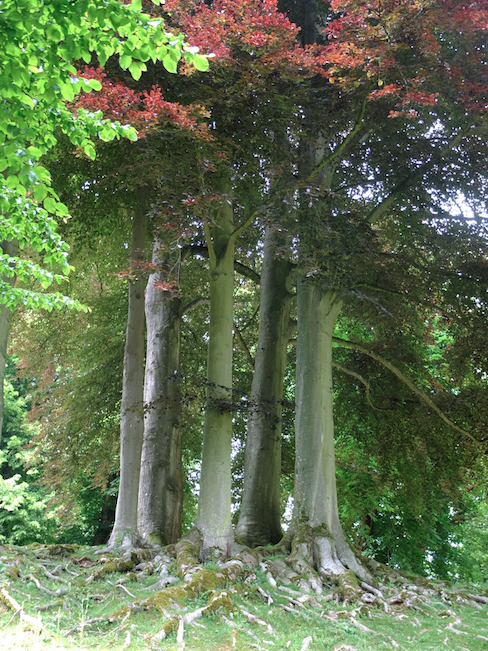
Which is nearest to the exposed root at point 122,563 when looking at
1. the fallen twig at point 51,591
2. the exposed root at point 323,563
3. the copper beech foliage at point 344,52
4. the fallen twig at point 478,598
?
the fallen twig at point 51,591

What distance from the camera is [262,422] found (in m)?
9.40

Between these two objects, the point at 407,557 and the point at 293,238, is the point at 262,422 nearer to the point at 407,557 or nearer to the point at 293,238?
the point at 293,238

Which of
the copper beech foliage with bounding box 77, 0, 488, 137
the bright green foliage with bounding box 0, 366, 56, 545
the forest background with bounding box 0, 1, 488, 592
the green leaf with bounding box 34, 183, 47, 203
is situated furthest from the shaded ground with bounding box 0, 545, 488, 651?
the bright green foliage with bounding box 0, 366, 56, 545

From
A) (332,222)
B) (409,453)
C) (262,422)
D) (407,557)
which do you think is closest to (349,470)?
(409,453)

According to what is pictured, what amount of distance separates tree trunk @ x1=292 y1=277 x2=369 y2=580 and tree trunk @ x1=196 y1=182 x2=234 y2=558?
47.1 inches

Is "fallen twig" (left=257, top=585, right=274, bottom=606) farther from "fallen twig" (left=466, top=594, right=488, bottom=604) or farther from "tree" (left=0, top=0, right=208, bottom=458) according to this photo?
"tree" (left=0, top=0, right=208, bottom=458)

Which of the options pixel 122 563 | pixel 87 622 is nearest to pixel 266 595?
pixel 122 563

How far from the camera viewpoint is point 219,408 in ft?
24.5

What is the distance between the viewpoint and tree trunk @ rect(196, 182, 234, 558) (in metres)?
7.11

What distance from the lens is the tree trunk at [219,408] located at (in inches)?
280

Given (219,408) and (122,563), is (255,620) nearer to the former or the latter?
(122,563)

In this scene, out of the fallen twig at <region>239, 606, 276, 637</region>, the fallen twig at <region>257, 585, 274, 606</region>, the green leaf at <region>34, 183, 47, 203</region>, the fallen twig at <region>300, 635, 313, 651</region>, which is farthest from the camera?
the fallen twig at <region>257, 585, 274, 606</region>

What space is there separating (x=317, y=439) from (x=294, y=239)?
2932mm

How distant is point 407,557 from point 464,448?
553cm
